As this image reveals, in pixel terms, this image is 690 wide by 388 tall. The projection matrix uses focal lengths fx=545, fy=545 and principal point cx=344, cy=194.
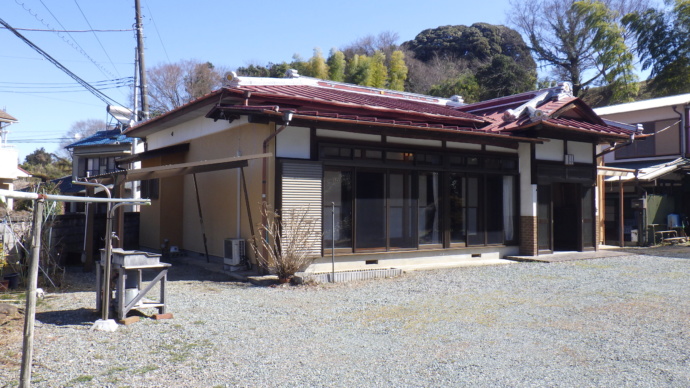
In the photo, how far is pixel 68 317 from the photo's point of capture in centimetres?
662

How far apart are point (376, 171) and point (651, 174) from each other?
1095 cm

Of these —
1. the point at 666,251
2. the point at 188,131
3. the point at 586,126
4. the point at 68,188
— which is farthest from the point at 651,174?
the point at 68,188

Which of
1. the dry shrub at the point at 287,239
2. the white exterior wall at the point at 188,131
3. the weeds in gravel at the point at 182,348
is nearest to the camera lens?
the weeds in gravel at the point at 182,348

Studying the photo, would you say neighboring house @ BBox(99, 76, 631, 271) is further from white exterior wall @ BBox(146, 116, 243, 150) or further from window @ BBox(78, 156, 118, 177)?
window @ BBox(78, 156, 118, 177)

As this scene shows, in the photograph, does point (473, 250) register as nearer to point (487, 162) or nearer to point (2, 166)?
point (487, 162)

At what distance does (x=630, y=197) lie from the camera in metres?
19.1

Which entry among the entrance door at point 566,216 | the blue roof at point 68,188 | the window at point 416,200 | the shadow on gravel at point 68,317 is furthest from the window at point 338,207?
the blue roof at point 68,188

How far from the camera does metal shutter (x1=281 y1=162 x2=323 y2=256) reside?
9977 mm

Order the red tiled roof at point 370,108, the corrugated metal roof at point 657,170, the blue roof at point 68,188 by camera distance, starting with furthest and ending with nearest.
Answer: the blue roof at point 68,188
the corrugated metal roof at point 657,170
the red tiled roof at point 370,108

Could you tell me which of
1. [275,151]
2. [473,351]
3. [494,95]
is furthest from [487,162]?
[494,95]

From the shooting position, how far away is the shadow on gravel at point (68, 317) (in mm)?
6352

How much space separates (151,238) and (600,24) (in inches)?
1216

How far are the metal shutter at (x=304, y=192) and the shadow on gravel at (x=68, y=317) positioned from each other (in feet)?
12.7

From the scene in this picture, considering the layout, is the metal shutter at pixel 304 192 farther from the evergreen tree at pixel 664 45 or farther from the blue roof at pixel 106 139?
the evergreen tree at pixel 664 45
